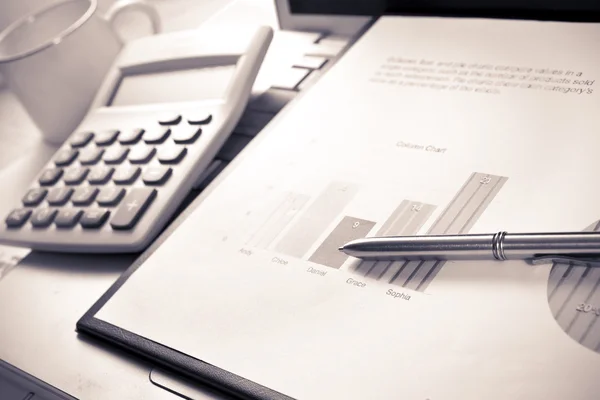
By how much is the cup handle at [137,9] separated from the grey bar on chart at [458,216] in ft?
1.22

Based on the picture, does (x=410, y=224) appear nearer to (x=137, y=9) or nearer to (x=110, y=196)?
(x=110, y=196)

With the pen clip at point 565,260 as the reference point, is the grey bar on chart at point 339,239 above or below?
below

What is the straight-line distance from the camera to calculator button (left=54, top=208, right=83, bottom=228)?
0.40 meters

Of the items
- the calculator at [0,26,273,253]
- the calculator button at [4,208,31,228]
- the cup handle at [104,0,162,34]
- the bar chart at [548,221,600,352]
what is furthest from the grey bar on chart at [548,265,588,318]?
the cup handle at [104,0,162,34]

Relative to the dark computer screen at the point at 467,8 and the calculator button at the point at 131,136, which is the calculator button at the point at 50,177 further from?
the dark computer screen at the point at 467,8

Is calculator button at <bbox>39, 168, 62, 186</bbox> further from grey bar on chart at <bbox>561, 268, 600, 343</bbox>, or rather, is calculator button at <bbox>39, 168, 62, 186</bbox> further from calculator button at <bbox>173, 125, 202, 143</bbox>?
grey bar on chart at <bbox>561, 268, 600, 343</bbox>

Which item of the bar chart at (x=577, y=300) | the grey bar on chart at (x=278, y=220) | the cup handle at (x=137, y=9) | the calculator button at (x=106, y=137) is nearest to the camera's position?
the bar chart at (x=577, y=300)

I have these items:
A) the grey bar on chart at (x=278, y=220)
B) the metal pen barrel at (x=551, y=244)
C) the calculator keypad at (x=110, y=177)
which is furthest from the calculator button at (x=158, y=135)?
the metal pen barrel at (x=551, y=244)

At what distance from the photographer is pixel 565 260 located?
10.5 inches

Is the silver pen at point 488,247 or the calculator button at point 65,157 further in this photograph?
the calculator button at point 65,157

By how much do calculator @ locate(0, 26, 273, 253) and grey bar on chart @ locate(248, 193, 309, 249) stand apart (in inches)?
2.8

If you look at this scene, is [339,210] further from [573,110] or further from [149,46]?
[149,46]

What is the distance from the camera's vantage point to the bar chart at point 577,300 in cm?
24

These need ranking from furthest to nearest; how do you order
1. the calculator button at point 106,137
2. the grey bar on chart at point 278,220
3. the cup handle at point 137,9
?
1. the cup handle at point 137,9
2. the calculator button at point 106,137
3. the grey bar on chart at point 278,220
